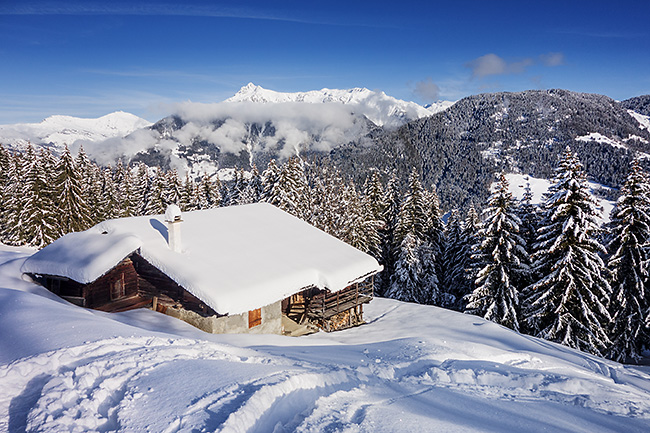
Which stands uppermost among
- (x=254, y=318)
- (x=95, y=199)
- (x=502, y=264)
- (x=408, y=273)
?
(x=95, y=199)

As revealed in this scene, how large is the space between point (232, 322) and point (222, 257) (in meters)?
2.93

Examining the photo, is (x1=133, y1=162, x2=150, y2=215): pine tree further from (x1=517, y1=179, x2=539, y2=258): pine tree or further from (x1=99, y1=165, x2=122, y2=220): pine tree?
(x1=517, y1=179, x2=539, y2=258): pine tree

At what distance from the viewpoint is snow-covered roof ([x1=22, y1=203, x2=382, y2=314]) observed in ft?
49.3

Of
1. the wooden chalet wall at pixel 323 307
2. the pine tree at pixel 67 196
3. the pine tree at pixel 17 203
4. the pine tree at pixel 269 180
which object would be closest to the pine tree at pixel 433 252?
the wooden chalet wall at pixel 323 307

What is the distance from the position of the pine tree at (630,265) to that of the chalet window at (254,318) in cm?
2067

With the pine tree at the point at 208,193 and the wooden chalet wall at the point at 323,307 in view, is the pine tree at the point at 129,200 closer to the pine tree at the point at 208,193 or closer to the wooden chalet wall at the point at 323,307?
the pine tree at the point at 208,193

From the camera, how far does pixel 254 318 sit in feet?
55.4

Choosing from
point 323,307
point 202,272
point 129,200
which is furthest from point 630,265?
point 129,200

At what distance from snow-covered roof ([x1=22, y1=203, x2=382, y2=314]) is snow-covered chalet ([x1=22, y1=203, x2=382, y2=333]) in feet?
0.14

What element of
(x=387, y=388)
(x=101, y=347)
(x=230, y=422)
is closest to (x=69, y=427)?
(x=230, y=422)

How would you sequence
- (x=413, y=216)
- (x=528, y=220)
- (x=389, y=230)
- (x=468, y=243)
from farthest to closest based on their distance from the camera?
(x=389, y=230), (x=413, y=216), (x=468, y=243), (x=528, y=220)

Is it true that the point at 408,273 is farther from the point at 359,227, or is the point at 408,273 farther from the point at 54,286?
the point at 54,286

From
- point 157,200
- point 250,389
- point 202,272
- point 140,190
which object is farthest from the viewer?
point 140,190

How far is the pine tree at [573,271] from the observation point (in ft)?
66.8
